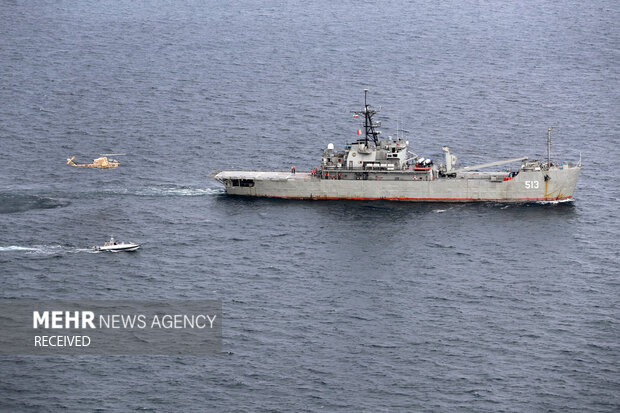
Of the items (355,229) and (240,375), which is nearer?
(240,375)

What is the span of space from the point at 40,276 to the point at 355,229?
53.6 meters

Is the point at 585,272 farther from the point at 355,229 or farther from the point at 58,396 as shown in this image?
the point at 58,396

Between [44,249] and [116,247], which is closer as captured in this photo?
[116,247]

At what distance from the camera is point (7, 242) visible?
602ft

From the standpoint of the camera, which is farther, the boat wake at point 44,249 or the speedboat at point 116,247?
the speedboat at point 116,247

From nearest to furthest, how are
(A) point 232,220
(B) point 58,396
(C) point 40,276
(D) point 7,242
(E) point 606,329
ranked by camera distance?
1. (B) point 58,396
2. (E) point 606,329
3. (C) point 40,276
4. (D) point 7,242
5. (A) point 232,220

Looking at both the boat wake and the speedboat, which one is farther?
the speedboat

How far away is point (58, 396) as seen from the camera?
460 feet

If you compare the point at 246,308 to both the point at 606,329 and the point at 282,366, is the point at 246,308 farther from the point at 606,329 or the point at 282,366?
the point at 606,329

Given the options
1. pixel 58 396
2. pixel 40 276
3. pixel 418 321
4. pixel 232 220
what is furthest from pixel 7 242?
pixel 418 321

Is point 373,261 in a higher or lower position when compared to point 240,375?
higher

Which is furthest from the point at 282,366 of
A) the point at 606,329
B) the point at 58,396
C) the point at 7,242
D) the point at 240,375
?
the point at 7,242

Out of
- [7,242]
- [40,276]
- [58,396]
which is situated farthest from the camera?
[7,242]

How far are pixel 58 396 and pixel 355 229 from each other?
69.5 meters
